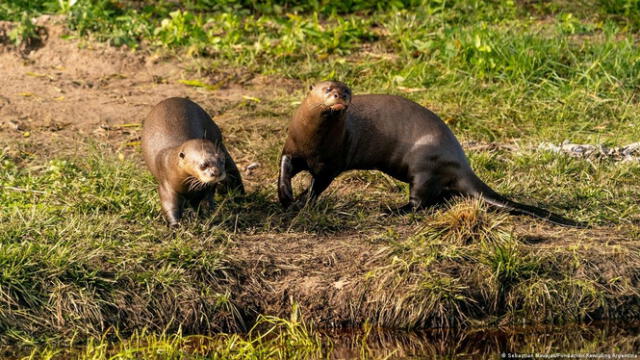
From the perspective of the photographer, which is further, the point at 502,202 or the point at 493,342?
the point at 502,202

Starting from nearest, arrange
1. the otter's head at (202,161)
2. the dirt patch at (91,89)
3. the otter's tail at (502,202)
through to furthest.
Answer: the otter's head at (202,161) → the otter's tail at (502,202) → the dirt patch at (91,89)

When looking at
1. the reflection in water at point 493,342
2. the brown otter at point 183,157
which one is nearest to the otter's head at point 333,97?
the brown otter at point 183,157

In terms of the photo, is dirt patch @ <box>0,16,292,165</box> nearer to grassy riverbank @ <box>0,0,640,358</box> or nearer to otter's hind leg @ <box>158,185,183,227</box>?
grassy riverbank @ <box>0,0,640,358</box>

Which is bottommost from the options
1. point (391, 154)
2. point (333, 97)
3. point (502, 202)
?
point (502, 202)

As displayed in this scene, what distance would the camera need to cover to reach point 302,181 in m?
Answer: 6.02

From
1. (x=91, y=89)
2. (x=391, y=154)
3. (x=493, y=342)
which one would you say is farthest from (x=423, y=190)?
(x=91, y=89)

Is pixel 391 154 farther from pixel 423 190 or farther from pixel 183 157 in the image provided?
pixel 183 157

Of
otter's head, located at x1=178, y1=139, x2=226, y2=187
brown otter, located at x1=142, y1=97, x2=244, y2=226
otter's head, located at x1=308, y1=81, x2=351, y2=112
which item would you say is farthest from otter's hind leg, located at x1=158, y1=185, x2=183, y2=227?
otter's head, located at x1=308, y1=81, x2=351, y2=112

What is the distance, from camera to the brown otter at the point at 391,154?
5387 millimetres

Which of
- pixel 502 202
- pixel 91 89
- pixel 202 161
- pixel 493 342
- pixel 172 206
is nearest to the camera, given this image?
pixel 493 342

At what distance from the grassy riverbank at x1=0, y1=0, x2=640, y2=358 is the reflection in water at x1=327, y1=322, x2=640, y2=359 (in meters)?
0.07

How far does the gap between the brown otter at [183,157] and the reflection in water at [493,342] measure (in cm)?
94

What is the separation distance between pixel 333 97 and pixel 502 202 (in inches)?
41.4

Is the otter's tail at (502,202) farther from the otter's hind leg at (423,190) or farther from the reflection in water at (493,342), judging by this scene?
the reflection in water at (493,342)
